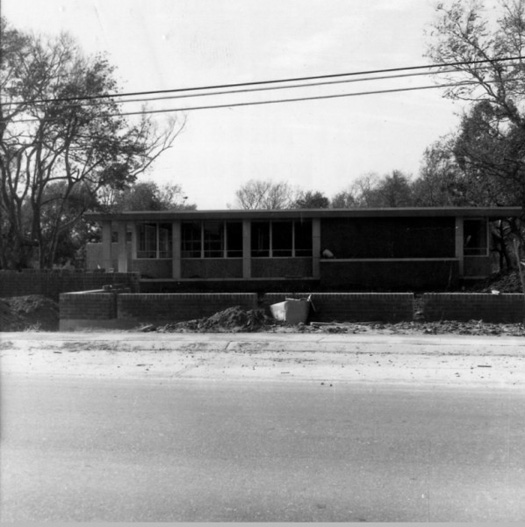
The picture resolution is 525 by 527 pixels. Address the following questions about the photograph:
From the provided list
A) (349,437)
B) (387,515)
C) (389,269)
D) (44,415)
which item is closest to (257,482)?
(387,515)

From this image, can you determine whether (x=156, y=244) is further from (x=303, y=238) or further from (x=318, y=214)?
(x=318, y=214)

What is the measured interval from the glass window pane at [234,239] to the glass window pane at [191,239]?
1291mm

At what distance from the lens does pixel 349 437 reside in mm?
6398

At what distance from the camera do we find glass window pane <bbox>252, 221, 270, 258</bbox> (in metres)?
29.6

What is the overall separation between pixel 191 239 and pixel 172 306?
1470 cm

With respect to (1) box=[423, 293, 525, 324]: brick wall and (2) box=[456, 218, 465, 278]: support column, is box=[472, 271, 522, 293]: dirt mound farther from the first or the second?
(1) box=[423, 293, 525, 324]: brick wall

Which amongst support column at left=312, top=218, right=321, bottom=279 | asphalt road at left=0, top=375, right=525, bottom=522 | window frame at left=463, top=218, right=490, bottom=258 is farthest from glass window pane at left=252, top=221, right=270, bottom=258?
asphalt road at left=0, top=375, right=525, bottom=522

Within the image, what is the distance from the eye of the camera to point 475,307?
15203 millimetres

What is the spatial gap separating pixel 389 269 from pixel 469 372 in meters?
18.6

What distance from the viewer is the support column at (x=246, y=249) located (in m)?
29.0

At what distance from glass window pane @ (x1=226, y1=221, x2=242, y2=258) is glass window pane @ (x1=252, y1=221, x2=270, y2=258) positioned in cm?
65

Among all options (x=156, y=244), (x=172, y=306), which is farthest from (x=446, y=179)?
(x=172, y=306)

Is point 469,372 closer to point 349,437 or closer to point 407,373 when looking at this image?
point 407,373

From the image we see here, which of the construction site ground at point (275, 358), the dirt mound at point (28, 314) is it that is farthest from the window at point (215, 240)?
the construction site ground at point (275, 358)
